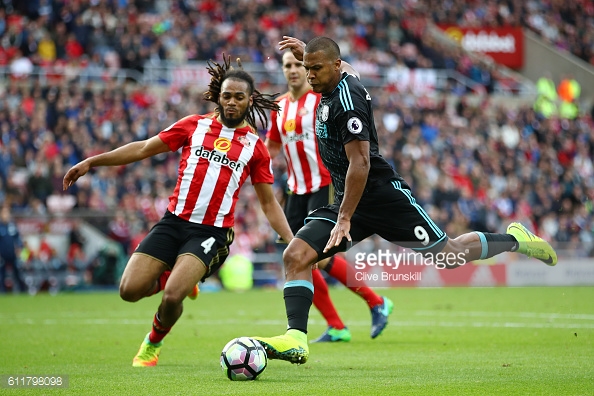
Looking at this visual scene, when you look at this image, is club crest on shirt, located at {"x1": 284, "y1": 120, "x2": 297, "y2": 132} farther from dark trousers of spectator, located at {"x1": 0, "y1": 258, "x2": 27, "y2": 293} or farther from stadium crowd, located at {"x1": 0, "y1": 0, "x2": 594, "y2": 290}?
dark trousers of spectator, located at {"x1": 0, "y1": 258, "x2": 27, "y2": 293}

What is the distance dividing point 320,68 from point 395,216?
1.30 meters

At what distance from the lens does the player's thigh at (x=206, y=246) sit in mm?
7852

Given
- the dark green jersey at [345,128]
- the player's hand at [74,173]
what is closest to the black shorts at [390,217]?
the dark green jersey at [345,128]

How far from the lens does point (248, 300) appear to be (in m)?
17.5

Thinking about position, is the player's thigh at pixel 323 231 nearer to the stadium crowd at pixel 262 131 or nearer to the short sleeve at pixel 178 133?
the short sleeve at pixel 178 133

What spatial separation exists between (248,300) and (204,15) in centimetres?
1264

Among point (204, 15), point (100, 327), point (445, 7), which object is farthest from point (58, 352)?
point (445, 7)

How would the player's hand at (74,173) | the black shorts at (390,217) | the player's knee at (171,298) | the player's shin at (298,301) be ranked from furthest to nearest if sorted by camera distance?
1. the player's knee at (171,298)
2. the player's hand at (74,173)
3. the black shorts at (390,217)
4. the player's shin at (298,301)

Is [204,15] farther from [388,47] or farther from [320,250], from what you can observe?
[320,250]

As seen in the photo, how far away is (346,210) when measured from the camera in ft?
22.6

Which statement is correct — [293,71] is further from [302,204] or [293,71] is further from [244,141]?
[244,141]

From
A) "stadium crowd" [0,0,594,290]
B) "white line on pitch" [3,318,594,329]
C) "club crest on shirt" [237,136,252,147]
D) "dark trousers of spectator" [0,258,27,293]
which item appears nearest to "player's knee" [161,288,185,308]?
"club crest on shirt" [237,136,252,147]

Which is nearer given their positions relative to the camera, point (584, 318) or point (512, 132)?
point (584, 318)

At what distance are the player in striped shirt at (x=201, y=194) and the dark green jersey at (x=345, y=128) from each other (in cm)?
99
